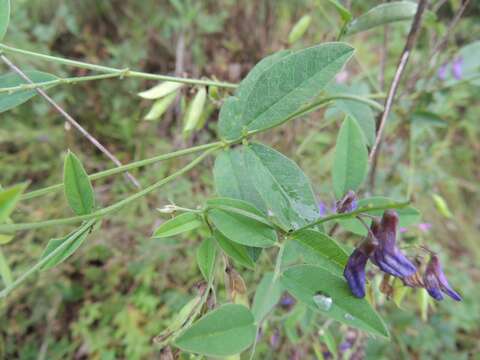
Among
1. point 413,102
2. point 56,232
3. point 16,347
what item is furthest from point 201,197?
point 16,347

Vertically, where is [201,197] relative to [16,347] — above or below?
above

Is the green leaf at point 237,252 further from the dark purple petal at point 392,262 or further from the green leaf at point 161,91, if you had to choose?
the green leaf at point 161,91

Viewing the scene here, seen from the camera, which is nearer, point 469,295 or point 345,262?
point 345,262

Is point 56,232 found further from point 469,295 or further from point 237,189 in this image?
point 469,295

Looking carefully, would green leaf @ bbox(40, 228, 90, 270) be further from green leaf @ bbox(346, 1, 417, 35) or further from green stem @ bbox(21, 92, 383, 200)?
green leaf @ bbox(346, 1, 417, 35)

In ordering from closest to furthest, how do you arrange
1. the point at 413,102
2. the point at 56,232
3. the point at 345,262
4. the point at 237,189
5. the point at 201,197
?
the point at 345,262 < the point at 237,189 < the point at 413,102 < the point at 201,197 < the point at 56,232

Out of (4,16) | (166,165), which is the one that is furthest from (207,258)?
(166,165)

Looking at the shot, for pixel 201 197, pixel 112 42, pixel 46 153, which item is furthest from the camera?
pixel 112 42

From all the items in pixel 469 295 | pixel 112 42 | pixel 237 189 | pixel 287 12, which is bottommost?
pixel 469 295

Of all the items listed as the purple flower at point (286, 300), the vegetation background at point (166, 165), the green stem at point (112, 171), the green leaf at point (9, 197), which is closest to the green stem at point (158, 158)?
the green stem at point (112, 171)
